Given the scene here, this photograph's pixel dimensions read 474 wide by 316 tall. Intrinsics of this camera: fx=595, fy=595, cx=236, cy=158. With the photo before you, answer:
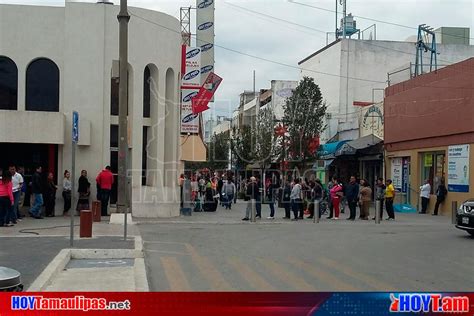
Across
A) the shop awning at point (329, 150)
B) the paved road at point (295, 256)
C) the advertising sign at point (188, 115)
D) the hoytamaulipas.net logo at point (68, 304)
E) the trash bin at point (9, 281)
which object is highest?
the advertising sign at point (188, 115)

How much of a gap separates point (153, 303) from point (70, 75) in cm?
1782

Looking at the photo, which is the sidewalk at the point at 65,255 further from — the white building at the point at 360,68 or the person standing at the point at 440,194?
the white building at the point at 360,68

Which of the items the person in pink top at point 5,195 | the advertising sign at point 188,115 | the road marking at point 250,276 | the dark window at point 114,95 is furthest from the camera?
the advertising sign at point 188,115

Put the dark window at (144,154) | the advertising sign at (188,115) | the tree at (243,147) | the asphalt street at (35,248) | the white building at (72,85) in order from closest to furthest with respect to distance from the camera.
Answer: the asphalt street at (35,248)
the white building at (72,85)
the dark window at (144,154)
the advertising sign at (188,115)
the tree at (243,147)

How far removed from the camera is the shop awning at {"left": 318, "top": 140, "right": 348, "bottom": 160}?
1479 inches

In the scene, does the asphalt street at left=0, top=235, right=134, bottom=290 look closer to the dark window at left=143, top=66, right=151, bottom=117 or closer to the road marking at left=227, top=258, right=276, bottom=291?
the road marking at left=227, top=258, right=276, bottom=291

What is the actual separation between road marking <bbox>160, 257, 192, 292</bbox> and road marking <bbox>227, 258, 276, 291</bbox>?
0.77m

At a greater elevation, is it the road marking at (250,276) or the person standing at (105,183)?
the person standing at (105,183)

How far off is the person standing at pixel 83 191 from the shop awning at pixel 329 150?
65.9 feet

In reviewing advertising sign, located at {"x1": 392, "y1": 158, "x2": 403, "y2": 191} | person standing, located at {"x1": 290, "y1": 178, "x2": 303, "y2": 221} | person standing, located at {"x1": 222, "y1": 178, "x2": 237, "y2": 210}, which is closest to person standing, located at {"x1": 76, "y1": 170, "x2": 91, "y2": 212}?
person standing, located at {"x1": 290, "y1": 178, "x2": 303, "y2": 221}

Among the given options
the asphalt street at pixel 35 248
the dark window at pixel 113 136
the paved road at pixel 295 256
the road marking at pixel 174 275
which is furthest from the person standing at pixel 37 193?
the road marking at pixel 174 275

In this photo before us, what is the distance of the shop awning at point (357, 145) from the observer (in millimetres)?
34156

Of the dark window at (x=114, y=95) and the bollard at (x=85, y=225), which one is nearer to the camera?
the bollard at (x=85, y=225)

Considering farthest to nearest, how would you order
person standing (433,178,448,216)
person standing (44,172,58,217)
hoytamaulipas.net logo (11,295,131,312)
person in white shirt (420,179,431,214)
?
person in white shirt (420,179,431,214) → person standing (433,178,448,216) → person standing (44,172,58,217) → hoytamaulipas.net logo (11,295,131,312)
